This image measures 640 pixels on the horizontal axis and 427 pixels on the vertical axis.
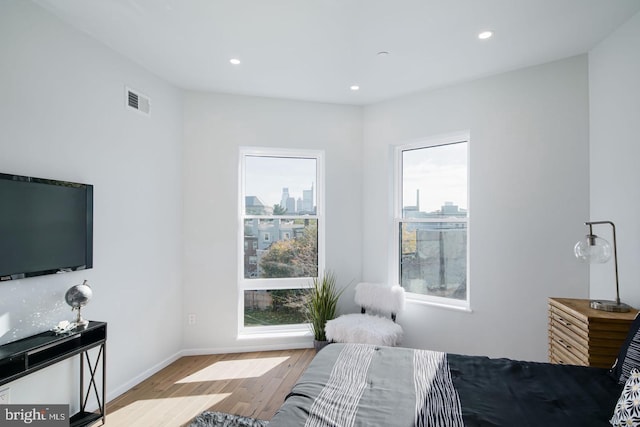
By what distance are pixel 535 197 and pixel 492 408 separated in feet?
7.26

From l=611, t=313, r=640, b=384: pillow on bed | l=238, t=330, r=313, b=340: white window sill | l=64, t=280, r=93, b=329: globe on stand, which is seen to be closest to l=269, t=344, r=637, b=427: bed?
l=611, t=313, r=640, b=384: pillow on bed

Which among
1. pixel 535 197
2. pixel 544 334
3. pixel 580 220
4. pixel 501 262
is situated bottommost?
pixel 544 334

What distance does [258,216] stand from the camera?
13.1ft

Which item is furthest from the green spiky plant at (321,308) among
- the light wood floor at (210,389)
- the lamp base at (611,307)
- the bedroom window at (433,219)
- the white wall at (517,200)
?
the lamp base at (611,307)

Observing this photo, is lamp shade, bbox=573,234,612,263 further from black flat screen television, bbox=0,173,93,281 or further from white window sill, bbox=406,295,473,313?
black flat screen television, bbox=0,173,93,281

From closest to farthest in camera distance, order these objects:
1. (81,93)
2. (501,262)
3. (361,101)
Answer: (81,93) < (501,262) < (361,101)

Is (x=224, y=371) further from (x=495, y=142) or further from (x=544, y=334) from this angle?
(x=495, y=142)

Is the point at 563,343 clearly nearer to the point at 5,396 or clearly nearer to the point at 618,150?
the point at 618,150

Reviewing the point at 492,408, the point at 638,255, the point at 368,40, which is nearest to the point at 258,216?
the point at 368,40

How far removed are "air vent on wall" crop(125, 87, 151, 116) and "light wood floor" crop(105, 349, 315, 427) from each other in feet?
8.19

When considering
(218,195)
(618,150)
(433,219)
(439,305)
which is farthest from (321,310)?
(618,150)

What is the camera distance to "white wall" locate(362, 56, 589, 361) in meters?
2.93

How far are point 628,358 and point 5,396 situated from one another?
3353mm

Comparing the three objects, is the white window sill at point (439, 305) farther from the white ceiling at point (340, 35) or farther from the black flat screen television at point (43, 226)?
the black flat screen television at point (43, 226)
